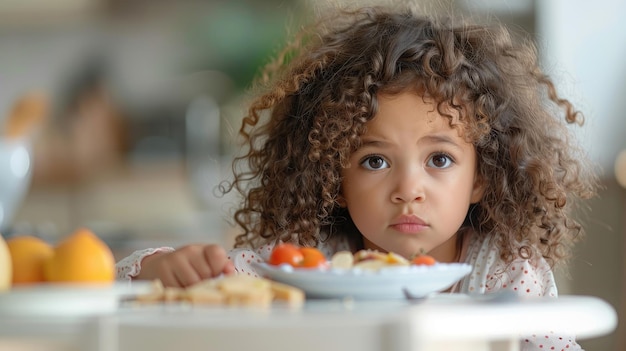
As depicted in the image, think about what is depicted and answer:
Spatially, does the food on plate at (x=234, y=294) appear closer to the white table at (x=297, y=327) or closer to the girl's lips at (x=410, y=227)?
the white table at (x=297, y=327)

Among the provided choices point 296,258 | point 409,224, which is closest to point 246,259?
point 409,224

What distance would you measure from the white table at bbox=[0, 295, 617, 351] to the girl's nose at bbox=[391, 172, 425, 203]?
558mm

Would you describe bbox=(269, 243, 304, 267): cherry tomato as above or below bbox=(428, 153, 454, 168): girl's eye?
below

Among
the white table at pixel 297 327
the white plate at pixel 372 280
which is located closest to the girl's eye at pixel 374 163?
the white plate at pixel 372 280

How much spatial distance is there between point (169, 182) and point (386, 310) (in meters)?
4.28

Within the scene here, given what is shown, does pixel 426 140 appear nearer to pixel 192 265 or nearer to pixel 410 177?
pixel 410 177

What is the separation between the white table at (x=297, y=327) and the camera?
2.43 feet

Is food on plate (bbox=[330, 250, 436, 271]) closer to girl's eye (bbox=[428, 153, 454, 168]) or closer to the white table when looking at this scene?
the white table

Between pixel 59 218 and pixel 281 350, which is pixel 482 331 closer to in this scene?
pixel 281 350

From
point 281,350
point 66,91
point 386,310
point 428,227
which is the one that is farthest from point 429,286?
point 66,91

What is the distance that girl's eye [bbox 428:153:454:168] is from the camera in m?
1.47

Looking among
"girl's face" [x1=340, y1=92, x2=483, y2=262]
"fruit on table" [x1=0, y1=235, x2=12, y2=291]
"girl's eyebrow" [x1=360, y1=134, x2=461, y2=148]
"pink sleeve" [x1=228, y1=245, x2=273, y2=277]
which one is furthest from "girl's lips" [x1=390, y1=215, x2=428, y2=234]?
"fruit on table" [x1=0, y1=235, x2=12, y2=291]

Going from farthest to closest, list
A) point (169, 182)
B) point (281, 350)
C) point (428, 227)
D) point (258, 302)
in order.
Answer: point (169, 182), point (428, 227), point (258, 302), point (281, 350)

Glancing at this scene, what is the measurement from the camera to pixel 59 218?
509cm
